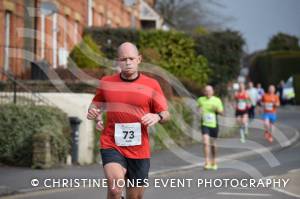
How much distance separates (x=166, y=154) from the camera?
22.2m

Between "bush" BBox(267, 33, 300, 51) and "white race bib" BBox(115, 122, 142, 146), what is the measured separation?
80247mm

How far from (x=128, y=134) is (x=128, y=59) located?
784 millimetres

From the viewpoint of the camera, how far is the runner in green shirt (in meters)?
18.0

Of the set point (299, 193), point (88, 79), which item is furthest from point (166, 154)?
point (299, 193)

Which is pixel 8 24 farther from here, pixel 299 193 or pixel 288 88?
pixel 288 88

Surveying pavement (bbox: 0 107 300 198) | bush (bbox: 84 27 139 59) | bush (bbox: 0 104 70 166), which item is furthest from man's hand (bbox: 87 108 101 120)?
bush (bbox: 84 27 139 59)

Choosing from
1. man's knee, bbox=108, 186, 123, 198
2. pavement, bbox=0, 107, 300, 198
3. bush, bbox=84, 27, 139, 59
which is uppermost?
bush, bbox=84, 27, 139, 59

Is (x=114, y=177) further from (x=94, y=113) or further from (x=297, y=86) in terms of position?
(x=297, y=86)

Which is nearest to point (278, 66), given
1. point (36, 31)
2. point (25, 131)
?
point (36, 31)

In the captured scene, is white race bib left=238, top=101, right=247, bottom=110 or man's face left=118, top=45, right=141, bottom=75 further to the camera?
white race bib left=238, top=101, right=247, bottom=110

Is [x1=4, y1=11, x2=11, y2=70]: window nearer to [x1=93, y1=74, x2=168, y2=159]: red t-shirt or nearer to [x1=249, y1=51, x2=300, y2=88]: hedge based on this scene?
[x1=93, y1=74, x2=168, y2=159]: red t-shirt

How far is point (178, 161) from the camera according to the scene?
20594 millimetres

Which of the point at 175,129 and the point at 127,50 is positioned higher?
the point at 127,50

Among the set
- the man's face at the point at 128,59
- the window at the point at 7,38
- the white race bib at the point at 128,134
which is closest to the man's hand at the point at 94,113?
the white race bib at the point at 128,134
